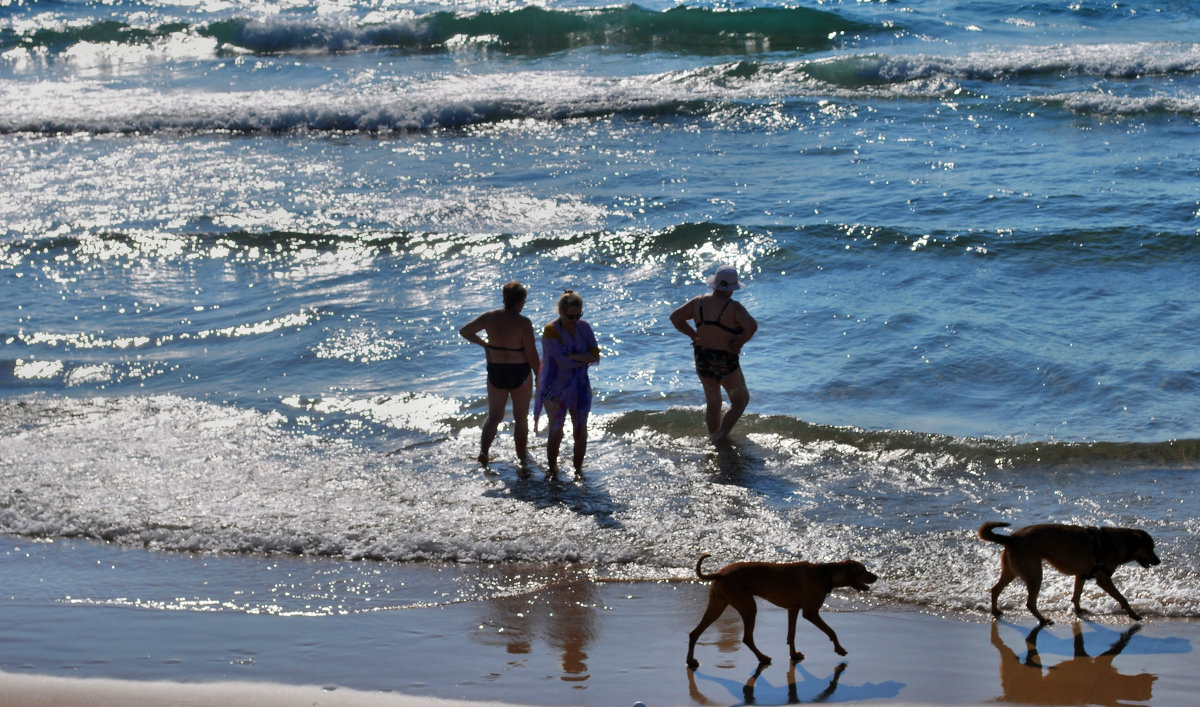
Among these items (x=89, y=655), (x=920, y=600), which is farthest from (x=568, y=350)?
(x=89, y=655)

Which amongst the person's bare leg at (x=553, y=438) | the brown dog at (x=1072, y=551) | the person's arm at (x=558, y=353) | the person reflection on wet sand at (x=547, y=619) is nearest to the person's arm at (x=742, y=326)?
the person's arm at (x=558, y=353)

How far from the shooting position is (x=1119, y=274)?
12.8 meters

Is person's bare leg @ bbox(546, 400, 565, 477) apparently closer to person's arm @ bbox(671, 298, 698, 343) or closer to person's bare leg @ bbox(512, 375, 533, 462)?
person's bare leg @ bbox(512, 375, 533, 462)

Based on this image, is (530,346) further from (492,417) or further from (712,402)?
(712,402)

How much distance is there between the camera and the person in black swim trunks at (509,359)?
27.6 ft

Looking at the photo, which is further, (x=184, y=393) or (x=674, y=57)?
(x=674, y=57)

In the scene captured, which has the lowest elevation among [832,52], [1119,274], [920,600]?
[920,600]

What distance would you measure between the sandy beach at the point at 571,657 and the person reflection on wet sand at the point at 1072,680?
1 cm

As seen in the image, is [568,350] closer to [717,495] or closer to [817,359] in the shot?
[717,495]

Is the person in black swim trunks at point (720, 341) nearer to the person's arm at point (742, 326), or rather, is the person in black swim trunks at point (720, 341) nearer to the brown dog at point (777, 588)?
the person's arm at point (742, 326)

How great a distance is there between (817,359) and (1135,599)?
4.78m

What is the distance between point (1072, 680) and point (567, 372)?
4.03m

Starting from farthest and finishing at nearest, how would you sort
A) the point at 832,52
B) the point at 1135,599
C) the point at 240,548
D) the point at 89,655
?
the point at 832,52
the point at 240,548
the point at 1135,599
the point at 89,655

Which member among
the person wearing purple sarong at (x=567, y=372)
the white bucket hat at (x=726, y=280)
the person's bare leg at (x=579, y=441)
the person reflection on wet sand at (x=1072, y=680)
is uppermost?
the white bucket hat at (x=726, y=280)
